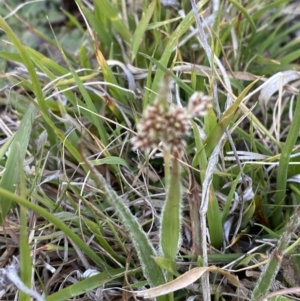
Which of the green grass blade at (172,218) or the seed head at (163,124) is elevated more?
the seed head at (163,124)

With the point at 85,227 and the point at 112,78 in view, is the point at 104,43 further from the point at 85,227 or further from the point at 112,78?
the point at 85,227

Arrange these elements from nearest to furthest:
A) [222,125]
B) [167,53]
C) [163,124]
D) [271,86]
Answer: [163,124] < [222,125] < [167,53] < [271,86]

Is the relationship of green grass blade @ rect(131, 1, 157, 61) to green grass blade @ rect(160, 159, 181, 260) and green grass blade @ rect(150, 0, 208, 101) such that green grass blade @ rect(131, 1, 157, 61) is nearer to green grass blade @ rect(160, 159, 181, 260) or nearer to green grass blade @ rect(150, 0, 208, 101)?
green grass blade @ rect(150, 0, 208, 101)

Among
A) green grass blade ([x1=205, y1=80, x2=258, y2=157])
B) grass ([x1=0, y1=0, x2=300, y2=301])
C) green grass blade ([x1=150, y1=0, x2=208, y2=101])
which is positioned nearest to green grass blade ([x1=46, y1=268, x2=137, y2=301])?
grass ([x1=0, y1=0, x2=300, y2=301])

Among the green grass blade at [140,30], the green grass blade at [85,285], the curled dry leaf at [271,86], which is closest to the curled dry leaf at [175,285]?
the green grass blade at [85,285]

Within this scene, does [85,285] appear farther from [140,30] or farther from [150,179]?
[140,30]

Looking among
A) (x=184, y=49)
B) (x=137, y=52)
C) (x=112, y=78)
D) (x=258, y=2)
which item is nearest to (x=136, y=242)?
(x=112, y=78)

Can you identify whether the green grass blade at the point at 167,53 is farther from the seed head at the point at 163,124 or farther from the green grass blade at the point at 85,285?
the seed head at the point at 163,124

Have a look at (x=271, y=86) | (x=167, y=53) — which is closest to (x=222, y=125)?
(x=167, y=53)
